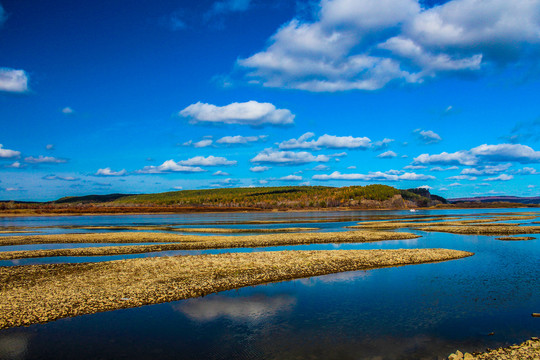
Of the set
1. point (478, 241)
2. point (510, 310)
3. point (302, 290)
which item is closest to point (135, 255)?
point (302, 290)

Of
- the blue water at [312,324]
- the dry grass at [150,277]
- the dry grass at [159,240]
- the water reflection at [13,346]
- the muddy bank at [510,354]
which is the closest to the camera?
the muddy bank at [510,354]

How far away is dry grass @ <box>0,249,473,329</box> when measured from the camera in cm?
2045

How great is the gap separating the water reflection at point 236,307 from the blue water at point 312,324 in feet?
0.17

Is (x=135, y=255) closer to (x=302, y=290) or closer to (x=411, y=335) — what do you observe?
(x=302, y=290)

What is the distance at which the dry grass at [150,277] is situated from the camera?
20453mm

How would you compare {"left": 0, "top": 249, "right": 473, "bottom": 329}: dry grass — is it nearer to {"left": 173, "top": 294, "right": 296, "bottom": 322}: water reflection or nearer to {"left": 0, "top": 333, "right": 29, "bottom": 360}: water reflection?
{"left": 0, "top": 333, "right": 29, "bottom": 360}: water reflection

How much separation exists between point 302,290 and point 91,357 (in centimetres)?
1287

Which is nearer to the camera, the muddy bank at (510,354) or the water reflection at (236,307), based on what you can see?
the muddy bank at (510,354)

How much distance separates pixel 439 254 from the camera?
120 ft

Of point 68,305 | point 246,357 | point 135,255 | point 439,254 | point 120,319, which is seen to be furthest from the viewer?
point 135,255

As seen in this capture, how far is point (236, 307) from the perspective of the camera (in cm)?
2034

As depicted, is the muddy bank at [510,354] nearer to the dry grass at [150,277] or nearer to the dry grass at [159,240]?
the dry grass at [150,277]

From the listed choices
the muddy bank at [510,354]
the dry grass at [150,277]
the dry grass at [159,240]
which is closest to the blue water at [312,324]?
the muddy bank at [510,354]

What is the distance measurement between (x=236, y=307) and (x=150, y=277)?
937cm
